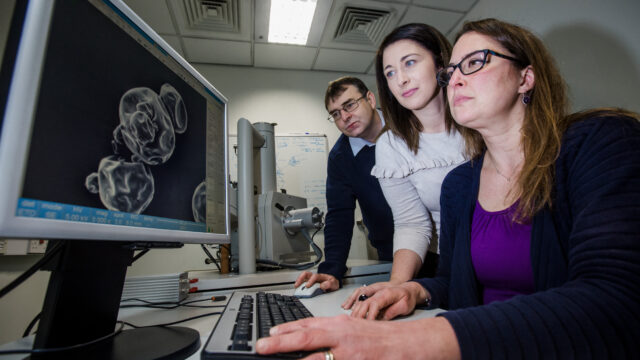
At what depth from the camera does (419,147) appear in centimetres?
116

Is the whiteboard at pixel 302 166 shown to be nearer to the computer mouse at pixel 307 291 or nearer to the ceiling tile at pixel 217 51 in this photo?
the ceiling tile at pixel 217 51

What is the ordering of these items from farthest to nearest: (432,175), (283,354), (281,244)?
(281,244) < (432,175) < (283,354)

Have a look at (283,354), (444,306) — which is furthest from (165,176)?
(444,306)

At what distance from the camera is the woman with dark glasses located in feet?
1.25

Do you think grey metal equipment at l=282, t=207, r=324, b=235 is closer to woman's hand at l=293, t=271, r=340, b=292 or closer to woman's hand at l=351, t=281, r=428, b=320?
woman's hand at l=293, t=271, r=340, b=292

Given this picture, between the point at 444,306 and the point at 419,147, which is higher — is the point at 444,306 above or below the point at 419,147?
below

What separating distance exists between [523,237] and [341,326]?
1.79 ft

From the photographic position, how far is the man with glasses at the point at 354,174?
1.50 m

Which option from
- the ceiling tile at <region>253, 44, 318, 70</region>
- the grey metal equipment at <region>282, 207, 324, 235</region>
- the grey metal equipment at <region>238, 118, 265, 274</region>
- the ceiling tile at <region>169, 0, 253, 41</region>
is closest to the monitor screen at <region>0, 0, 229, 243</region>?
the grey metal equipment at <region>238, 118, 265, 274</region>

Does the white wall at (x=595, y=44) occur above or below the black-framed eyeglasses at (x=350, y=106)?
above

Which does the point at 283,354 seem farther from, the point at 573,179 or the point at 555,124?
the point at 555,124

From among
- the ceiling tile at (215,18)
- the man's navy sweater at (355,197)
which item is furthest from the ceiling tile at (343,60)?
the man's navy sweater at (355,197)

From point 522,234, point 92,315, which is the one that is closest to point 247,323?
point 92,315

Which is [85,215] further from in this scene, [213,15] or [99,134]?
[213,15]
